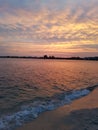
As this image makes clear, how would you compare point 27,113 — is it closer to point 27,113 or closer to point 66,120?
point 27,113

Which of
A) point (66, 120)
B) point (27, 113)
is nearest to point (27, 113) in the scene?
point (27, 113)

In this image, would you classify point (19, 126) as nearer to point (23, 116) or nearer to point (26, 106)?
point (23, 116)

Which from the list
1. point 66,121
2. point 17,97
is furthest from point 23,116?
point 17,97

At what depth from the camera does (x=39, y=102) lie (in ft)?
46.2

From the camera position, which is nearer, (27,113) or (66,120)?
(66,120)

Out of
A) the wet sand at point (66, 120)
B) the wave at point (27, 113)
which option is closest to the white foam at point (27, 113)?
the wave at point (27, 113)

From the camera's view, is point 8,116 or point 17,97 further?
point 17,97

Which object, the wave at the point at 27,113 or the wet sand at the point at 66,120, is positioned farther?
the wave at the point at 27,113

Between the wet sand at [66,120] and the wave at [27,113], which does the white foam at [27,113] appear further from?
the wet sand at [66,120]

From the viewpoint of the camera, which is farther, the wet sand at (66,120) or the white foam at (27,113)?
the white foam at (27,113)

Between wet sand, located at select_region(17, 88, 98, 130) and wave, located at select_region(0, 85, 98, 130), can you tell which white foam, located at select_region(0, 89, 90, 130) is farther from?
wet sand, located at select_region(17, 88, 98, 130)

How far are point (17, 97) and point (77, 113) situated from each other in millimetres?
5797

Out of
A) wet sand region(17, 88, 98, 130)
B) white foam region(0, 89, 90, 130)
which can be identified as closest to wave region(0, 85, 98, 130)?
white foam region(0, 89, 90, 130)

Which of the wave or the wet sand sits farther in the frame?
the wave
